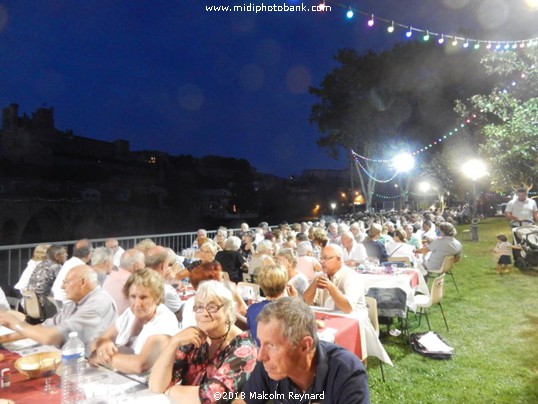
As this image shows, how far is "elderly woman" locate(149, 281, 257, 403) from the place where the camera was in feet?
6.04

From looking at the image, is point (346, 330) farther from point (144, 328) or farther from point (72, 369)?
point (72, 369)

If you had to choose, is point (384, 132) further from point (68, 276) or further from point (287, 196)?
point (287, 196)

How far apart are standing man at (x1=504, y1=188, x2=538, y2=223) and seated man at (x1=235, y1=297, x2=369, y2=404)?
10.1 meters

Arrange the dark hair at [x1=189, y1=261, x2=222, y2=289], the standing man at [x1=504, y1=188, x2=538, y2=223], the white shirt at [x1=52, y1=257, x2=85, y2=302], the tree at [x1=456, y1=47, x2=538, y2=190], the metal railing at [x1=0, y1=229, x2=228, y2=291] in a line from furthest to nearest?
the standing man at [x1=504, y1=188, x2=538, y2=223]
the tree at [x1=456, y1=47, x2=538, y2=190]
the metal railing at [x1=0, y1=229, x2=228, y2=291]
the white shirt at [x1=52, y1=257, x2=85, y2=302]
the dark hair at [x1=189, y1=261, x2=222, y2=289]

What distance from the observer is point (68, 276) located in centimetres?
271

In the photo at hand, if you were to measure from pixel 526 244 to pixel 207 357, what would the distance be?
9740 mm

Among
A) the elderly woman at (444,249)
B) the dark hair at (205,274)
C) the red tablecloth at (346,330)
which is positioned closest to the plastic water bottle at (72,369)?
the dark hair at (205,274)

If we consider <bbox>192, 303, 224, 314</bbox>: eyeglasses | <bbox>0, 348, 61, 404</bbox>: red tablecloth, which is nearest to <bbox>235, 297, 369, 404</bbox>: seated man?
<bbox>192, 303, 224, 314</bbox>: eyeglasses

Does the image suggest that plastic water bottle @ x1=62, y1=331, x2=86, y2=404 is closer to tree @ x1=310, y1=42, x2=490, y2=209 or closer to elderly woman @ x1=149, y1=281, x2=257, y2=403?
elderly woman @ x1=149, y1=281, x2=257, y2=403

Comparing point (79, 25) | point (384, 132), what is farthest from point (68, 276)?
point (79, 25)

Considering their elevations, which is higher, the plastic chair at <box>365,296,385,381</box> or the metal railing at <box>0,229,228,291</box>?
the metal railing at <box>0,229,228,291</box>

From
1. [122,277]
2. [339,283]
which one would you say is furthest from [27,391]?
[339,283]

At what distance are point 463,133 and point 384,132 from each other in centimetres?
407

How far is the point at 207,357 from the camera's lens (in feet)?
6.77
